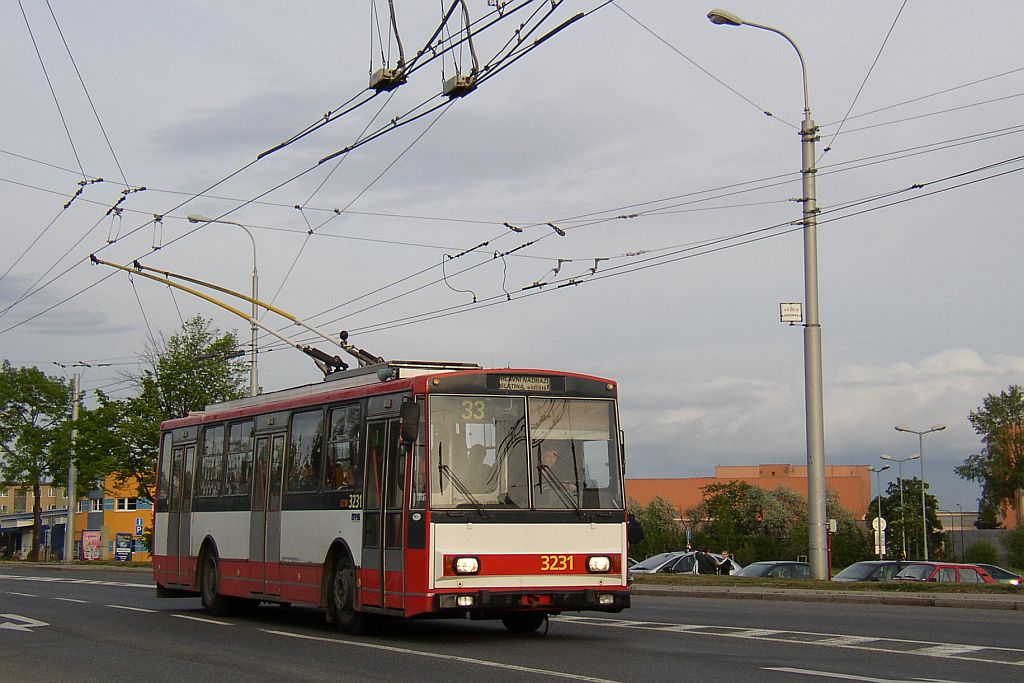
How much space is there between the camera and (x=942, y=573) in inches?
1141

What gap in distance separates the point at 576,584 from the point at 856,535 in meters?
73.8

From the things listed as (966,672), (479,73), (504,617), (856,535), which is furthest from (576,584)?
(856,535)

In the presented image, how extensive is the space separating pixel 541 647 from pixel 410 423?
2.65 m

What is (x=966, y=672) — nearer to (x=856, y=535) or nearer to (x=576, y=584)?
(x=576, y=584)

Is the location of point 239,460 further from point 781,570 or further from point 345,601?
point 781,570

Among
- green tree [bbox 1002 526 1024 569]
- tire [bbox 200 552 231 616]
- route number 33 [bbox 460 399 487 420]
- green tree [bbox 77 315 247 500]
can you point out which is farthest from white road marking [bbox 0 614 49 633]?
green tree [bbox 1002 526 1024 569]

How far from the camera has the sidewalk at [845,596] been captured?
853 inches

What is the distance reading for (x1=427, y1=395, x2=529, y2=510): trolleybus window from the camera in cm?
1455

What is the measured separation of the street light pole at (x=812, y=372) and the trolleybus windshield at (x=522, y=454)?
12833mm

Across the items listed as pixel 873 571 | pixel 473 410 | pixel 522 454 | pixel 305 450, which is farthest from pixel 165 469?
pixel 873 571

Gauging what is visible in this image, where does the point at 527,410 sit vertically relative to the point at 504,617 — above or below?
above

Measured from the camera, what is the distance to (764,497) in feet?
295

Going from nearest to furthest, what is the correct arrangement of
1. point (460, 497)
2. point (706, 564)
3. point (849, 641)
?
point (849, 641), point (460, 497), point (706, 564)

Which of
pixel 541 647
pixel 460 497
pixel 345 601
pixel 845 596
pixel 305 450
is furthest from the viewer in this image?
pixel 845 596
